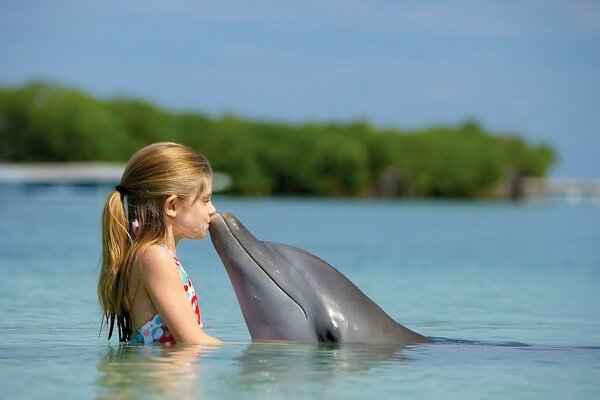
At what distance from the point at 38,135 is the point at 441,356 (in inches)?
3983

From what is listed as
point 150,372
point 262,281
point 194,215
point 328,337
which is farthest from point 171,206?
point 328,337

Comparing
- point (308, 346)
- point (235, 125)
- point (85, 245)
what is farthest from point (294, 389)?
point (235, 125)

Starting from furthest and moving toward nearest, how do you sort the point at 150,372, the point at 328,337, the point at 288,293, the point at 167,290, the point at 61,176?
the point at 61,176
the point at 328,337
the point at 288,293
the point at 150,372
the point at 167,290

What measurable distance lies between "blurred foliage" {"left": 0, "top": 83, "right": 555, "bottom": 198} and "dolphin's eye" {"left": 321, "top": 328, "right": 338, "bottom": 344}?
9947cm

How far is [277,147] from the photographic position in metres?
124

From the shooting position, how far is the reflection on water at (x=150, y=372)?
6.34 metres

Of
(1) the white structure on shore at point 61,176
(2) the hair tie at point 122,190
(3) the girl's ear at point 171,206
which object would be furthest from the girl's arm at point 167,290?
(1) the white structure on shore at point 61,176

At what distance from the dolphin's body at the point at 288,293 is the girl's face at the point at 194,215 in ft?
0.20

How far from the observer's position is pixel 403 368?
7.11 meters

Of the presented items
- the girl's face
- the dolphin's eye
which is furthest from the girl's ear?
the dolphin's eye

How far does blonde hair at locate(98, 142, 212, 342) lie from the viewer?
22.6ft

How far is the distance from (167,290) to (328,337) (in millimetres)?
1043

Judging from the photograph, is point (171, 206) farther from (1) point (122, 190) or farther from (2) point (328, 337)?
(2) point (328, 337)

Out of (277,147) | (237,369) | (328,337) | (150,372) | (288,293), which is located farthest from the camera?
(277,147)
